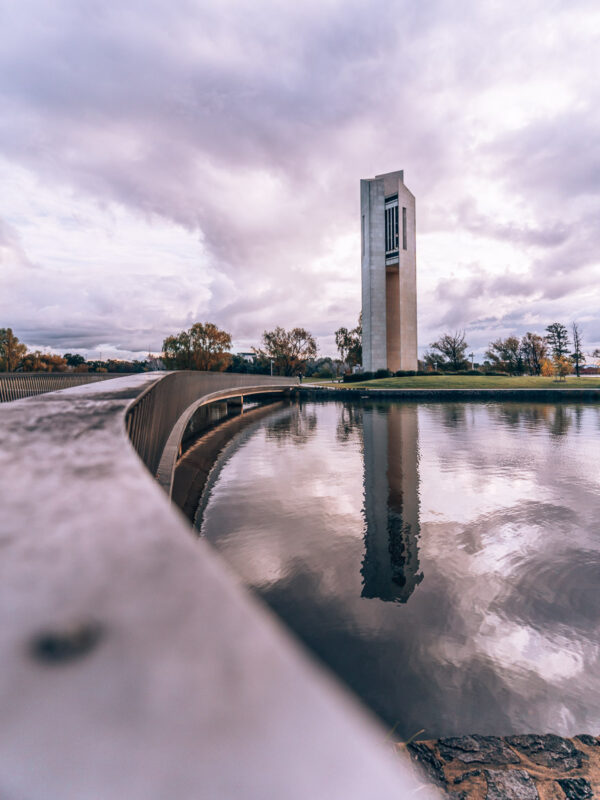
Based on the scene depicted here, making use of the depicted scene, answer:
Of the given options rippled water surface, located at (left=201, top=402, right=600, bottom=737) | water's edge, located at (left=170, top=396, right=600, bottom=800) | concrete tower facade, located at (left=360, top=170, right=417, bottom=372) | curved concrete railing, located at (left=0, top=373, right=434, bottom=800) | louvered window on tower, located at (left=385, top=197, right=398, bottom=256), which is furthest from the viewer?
louvered window on tower, located at (left=385, top=197, right=398, bottom=256)

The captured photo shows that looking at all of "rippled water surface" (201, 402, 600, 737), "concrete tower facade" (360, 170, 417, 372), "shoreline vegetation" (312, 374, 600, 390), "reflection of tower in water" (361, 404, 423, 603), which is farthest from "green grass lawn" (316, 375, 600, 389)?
"rippled water surface" (201, 402, 600, 737)

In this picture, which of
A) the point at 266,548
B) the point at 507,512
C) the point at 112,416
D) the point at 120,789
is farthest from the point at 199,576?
the point at 507,512

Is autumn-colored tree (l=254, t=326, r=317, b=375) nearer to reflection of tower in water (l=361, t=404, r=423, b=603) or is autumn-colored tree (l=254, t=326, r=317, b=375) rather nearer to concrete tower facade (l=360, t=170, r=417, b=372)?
concrete tower facade (l=360, t=170, r=417, b=372)

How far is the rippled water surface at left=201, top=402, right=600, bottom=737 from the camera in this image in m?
3.79

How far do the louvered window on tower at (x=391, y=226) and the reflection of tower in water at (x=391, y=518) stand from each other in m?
42.2

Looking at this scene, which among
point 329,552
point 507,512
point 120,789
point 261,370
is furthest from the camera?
point 261,370

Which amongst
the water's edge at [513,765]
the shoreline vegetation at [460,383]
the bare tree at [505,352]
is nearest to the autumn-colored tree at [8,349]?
the shoreline vegetation at [460,383]

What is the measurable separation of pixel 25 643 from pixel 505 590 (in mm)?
5970

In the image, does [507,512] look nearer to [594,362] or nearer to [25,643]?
[25,643]

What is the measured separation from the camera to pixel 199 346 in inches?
2795

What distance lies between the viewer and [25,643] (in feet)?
2.02

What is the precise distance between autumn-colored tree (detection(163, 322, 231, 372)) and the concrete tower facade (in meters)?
28.9

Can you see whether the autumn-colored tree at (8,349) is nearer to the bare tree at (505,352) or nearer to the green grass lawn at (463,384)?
the green grass lawn at (463,384)

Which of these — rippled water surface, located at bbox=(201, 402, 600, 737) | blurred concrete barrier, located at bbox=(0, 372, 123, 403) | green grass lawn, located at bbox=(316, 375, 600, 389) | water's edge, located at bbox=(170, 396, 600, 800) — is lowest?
water's edge, located at bbox=(170, 396, 600, 800)
